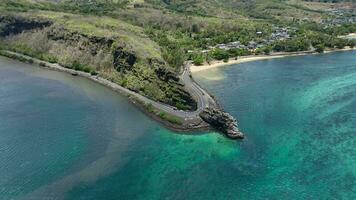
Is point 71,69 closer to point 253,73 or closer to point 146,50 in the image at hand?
point 146,50

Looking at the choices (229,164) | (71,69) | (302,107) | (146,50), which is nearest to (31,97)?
(71,69)

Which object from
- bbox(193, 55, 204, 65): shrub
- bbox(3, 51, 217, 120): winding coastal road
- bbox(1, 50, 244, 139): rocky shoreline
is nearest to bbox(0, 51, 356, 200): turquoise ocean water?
bbox(1, 50, 244, 139): rocky shoreline

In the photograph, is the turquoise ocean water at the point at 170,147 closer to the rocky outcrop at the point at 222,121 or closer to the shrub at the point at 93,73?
the rocky outcrop at the point at 222,121

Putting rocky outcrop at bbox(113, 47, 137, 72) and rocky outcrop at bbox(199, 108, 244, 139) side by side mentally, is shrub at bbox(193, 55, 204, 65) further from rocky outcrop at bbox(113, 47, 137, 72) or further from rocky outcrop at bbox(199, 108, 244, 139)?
rocky outcrop at bbox(199, 108, 244, 139)

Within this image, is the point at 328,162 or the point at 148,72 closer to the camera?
the point at 328,162

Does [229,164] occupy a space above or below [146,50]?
below

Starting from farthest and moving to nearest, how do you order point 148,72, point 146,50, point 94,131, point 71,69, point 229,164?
1. point 71,69
2. point 146,50
3. point 148,72
4. point 94,131
5. point 229,164

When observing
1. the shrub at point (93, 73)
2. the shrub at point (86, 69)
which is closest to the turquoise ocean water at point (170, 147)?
the shrub at point (93, 73)

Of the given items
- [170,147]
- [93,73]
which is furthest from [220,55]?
[170,147]
